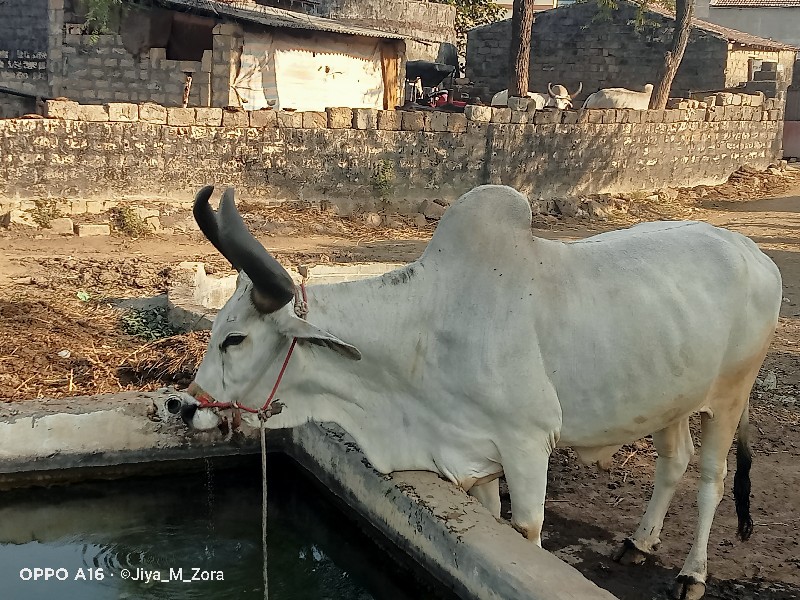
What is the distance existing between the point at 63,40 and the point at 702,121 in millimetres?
9742

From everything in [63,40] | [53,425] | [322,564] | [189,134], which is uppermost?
[63,40]

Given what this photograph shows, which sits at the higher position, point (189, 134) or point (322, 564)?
point (189, 134)

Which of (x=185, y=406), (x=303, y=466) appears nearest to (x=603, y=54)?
(x=303, y=466)

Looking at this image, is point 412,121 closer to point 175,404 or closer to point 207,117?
point 207,117

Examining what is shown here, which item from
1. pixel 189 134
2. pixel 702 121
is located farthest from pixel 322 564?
pixel 702 121

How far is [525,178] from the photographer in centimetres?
1316

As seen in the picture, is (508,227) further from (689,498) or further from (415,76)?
(415,76)

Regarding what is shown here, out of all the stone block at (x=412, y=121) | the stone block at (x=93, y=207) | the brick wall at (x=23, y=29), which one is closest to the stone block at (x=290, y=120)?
the stone block at (x=412, y=121)

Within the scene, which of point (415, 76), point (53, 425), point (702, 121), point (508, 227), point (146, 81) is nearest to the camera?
point (508, 227)

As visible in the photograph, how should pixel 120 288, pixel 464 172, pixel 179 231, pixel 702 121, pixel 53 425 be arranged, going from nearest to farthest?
pixel 53 425 < pixel 120 288 < pixel 179 231 < pixel 464 172 < pixel 702 121

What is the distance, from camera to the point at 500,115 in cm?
1276

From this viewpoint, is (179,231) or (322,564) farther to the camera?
(179,231)

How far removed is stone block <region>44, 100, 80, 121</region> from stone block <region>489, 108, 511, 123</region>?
511cm

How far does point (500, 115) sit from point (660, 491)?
9.45 meters
